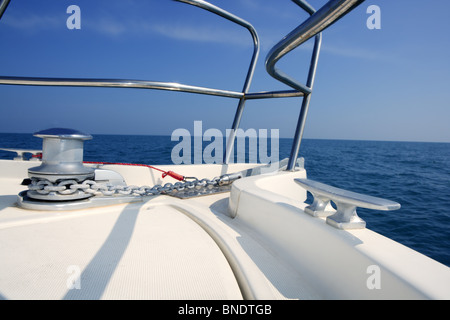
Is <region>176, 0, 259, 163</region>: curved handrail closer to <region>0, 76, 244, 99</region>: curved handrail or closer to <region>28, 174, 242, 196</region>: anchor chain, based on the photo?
<region>0, 76, 244, 99</region>: curved handrail

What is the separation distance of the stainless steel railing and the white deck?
19.0 inches

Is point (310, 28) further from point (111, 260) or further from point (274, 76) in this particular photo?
point (111, 260)

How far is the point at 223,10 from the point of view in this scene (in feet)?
5.65

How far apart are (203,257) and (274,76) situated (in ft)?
2.33

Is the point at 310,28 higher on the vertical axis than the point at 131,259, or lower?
higher

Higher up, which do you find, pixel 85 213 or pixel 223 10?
pixel 223 10

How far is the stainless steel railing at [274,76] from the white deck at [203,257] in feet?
1.58

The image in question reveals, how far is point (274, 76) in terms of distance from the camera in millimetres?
987

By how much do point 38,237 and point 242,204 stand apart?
0.69 m

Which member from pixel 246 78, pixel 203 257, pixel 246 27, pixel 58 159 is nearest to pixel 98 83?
pixel 58 159

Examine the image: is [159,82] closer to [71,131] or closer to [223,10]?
[71,131]

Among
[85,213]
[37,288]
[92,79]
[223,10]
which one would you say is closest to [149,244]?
[37,288]

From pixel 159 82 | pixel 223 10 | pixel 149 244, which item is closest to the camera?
pixel 149 244
